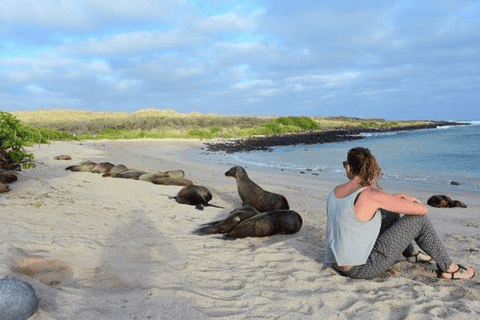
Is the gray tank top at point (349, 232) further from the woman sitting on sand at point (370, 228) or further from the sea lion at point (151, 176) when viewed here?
the sea lion at point (151, 176)

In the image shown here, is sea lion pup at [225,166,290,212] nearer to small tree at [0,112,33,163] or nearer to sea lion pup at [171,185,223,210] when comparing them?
A: sea lion pup at [171,185,223,210]

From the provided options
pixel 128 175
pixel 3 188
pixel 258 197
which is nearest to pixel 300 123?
pixel 128 175

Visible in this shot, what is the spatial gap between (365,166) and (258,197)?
397cm

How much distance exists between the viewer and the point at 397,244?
13.8 ft

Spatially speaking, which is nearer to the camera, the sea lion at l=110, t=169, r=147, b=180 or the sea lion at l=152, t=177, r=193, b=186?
the sea lion at l=152, t=177, r=193, b=186

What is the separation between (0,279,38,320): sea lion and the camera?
2977 mm

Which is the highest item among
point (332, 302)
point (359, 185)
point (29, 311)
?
point (359, 185)

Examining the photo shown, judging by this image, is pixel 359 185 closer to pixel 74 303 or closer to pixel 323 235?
pixel 323 235

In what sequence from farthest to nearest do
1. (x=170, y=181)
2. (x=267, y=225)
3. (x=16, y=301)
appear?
1. (x=170, y=181)
2. (x=267, y=225)
3. (x=16, y=301)

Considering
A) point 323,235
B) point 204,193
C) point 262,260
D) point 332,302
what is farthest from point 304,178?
→ point 332,302

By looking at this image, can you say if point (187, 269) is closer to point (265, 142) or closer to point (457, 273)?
point (457, 273)

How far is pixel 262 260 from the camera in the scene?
5020 millimetres

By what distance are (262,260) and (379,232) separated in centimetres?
155

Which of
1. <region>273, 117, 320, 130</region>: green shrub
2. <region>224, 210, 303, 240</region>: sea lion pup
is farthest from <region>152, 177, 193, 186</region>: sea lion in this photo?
<region>273, 117, 320, 130</region>: green shrub
